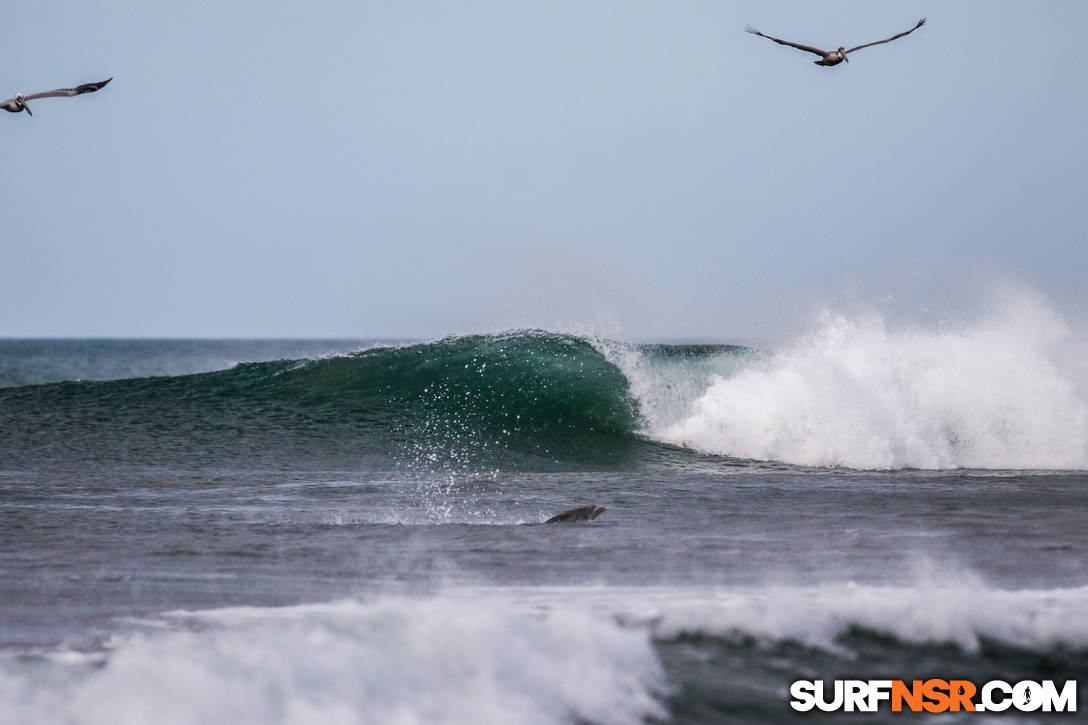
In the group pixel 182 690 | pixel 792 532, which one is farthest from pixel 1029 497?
pixel 182 690

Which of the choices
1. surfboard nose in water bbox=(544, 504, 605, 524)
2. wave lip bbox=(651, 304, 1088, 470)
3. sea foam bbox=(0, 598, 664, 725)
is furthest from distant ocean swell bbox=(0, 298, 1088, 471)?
sea foam bbox=(0, 598, 664, 725)

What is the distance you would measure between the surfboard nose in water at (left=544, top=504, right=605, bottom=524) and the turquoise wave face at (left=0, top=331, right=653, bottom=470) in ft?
16.5

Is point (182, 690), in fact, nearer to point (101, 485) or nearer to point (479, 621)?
point (479, 621)

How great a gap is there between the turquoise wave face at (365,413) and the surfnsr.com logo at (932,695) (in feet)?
31.4

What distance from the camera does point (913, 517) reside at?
30.8 ft

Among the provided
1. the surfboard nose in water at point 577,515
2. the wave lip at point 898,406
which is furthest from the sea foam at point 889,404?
the surfboard nose in water at point 577,515

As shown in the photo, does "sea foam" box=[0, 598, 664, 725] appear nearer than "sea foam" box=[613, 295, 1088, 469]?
Yes

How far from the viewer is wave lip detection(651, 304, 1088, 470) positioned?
15.1 meters

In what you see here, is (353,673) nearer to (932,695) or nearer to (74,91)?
(932,695)

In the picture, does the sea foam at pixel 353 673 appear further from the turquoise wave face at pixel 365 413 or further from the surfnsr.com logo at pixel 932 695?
the turquoise wave face at pixel 365 413

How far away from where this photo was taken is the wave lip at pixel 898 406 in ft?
49.5

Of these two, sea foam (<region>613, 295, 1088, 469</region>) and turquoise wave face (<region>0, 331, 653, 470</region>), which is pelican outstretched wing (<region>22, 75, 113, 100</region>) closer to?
turquoise wave face (<region>0, 331, 653, 470</region>)

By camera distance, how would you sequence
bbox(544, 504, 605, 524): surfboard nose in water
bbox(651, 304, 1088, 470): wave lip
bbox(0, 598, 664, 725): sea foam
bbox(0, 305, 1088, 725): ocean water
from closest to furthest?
bbox(0, 598, 664, 725): sea foam, bbox(0, 305, 1088, 725): ocean water, bbox(544, 504, 605, 524): surfboard nose in water, bbox(651, 304, 1088, 470): wave lip

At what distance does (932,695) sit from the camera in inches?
188
